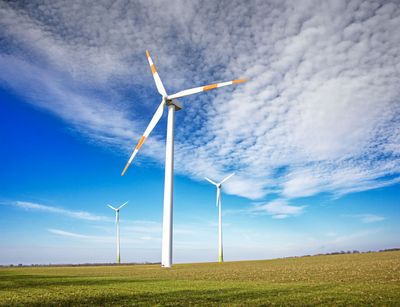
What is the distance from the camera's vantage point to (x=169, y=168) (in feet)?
156

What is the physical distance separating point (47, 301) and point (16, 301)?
5.01 ft

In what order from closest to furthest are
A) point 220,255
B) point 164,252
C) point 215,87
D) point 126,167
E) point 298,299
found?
point 298,299, point 164,252, point 126,167, point 215,87, point 220,255

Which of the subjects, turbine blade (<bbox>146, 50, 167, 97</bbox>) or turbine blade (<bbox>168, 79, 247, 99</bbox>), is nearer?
turbine blade (<bbox>168, 79, 247, 99</bbox>)

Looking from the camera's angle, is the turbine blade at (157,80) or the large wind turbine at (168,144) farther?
the turbine blade at (157,80)

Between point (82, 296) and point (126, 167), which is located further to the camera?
point (126, 167)

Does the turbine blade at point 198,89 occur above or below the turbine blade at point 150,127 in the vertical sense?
above

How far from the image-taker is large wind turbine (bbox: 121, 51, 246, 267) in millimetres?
44469

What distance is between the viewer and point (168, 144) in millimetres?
49938

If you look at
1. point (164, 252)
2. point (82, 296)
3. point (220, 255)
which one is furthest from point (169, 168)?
point (220, 255)

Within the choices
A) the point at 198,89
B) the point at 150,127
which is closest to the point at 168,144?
the point at 150,127

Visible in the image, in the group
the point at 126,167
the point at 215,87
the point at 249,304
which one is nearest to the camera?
the point at 249,304

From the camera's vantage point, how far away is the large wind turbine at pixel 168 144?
44.5 m

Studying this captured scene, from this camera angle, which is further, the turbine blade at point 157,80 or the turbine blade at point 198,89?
the turbine blade at point 157,80

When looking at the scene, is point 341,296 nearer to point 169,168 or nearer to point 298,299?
point 298,299
